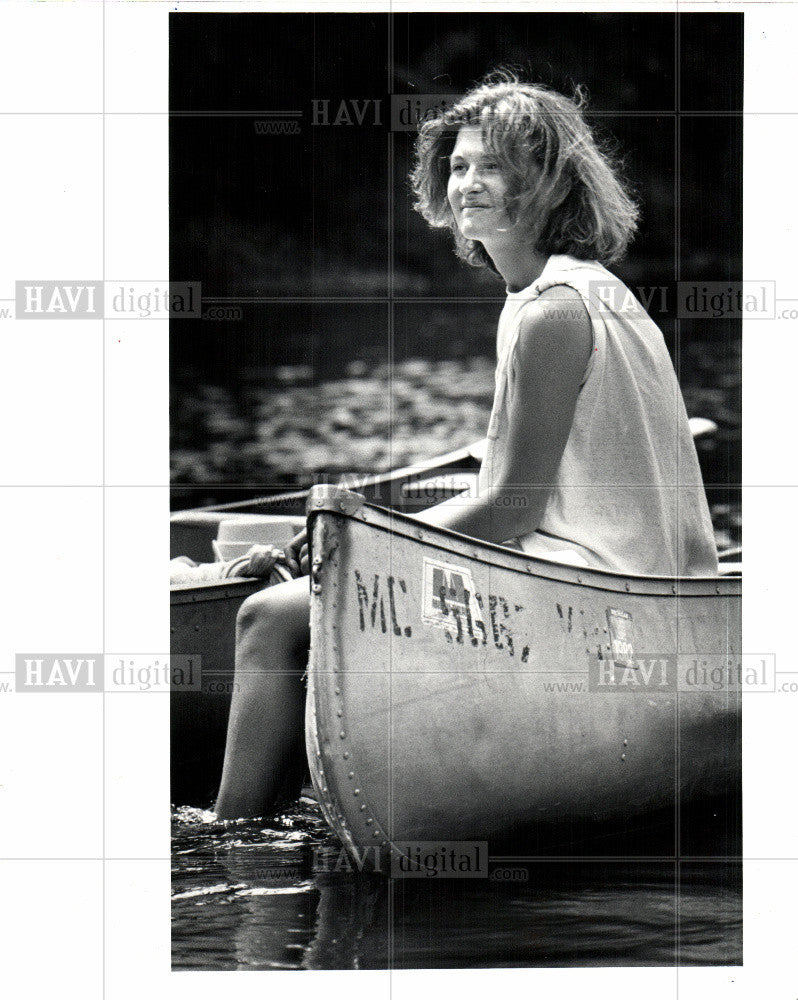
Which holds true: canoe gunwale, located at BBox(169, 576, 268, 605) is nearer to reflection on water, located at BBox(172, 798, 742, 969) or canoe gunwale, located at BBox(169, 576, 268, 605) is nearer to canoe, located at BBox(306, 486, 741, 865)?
canoe, located at BBox(306, 486, 741, 865)

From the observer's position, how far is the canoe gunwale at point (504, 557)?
13.5 ft

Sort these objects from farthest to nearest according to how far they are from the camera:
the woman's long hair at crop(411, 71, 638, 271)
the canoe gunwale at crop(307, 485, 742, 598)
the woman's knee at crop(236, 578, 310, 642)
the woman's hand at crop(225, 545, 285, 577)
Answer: the woman's hand at crop(225, 545, 285, 577) → the woman's long hair at crop(411, 71, 638, 271) → the woman's knee at crop(236, 578, 310, 642) → the canoe gunwale at crop(307, 485, 742, 598)

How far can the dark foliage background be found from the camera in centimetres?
449

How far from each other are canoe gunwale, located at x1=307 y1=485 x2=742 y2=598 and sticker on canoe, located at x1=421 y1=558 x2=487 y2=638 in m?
0.06

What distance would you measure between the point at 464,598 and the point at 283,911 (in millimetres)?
997

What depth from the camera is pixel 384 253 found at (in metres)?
4.53

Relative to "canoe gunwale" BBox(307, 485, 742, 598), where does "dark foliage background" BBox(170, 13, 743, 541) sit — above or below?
above

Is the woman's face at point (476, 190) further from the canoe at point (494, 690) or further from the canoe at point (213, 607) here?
the canoe at point (494, 690)

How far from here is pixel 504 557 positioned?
4.29 m

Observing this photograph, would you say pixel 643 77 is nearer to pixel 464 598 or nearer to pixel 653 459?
pixel 653 459

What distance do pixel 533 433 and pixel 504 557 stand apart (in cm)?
40

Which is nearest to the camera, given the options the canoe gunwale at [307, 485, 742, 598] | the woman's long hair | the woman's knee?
the canoe gunwale at [307, 485, 742, 598]

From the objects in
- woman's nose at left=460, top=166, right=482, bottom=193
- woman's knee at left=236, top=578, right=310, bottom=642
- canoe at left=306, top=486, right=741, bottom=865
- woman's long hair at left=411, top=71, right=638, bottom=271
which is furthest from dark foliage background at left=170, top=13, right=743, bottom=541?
canoe at left=306, top=486, right=741, bottom=865
